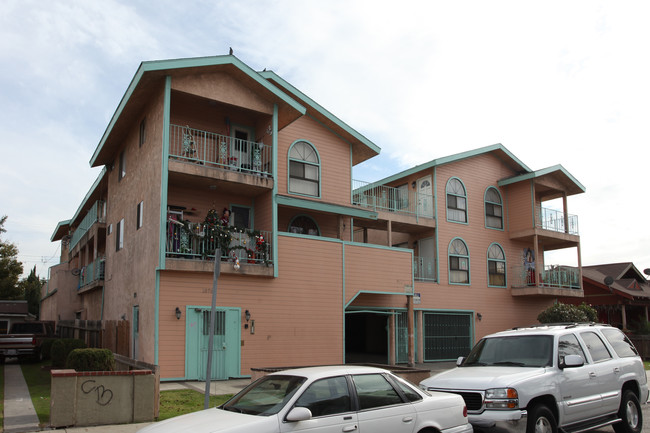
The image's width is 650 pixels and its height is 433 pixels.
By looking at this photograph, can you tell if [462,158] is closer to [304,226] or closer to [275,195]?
[304,226]

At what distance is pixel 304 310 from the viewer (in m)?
18.5

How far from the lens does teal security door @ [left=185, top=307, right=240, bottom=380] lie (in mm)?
15898

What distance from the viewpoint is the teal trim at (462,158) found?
25.8m

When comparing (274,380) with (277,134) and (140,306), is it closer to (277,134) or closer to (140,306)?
(140,306)

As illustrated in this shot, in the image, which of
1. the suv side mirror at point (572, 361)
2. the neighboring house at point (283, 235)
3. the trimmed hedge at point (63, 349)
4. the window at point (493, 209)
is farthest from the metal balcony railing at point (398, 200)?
the suv side mirror at point (572, 361)

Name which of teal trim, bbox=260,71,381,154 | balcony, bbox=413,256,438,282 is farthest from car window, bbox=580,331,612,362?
balcony, bbox=413,256,438,282

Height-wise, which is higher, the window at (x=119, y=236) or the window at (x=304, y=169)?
the window at (x=304, y=169)

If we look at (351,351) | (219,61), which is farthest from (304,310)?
(351,351)

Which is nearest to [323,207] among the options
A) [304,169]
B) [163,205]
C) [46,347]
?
[304,169]

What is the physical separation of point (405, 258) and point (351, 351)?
353 inches

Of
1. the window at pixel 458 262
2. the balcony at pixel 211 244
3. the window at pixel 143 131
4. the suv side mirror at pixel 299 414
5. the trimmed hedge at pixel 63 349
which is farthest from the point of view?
the window at pixel 458 262

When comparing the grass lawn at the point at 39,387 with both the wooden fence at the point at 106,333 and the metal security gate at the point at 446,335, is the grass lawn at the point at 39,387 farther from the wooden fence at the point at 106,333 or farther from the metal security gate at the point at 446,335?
the metal security gate at the point at 446,335

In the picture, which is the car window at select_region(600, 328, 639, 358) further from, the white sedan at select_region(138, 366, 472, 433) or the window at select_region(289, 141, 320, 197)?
the window at select_region(289, 141, 320, 197)

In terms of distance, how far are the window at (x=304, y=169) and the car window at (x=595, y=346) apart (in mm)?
12239
